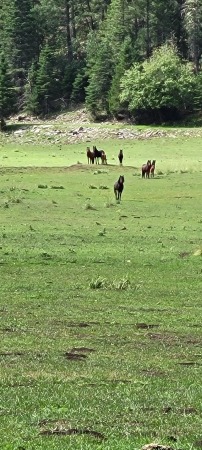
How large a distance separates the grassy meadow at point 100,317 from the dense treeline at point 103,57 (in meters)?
52.0

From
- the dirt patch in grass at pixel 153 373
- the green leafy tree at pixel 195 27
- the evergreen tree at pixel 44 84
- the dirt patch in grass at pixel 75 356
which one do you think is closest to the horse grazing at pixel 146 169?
the dirt patch in grass at pixel 75 356

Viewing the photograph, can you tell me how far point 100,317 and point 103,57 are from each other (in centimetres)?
9308

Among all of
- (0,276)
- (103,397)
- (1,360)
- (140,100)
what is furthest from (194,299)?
(140,100)

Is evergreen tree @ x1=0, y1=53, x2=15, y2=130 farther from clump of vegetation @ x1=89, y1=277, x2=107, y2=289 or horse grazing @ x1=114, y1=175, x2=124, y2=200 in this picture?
clump of vegetation @ x1=89, y1=277, x2=107, y2=289

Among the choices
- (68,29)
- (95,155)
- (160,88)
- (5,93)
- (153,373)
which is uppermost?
(68,29)

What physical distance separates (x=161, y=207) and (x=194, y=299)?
63.8 feet

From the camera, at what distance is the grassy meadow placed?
1022 cm

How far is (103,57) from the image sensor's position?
A: 356 feet

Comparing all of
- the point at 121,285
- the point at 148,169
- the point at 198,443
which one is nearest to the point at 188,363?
the point at 198,443

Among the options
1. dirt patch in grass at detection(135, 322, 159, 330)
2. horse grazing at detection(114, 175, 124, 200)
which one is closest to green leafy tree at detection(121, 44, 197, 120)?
horse grazing at detection(114, 175, 124, 200)

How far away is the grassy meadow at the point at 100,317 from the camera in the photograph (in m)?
10.2

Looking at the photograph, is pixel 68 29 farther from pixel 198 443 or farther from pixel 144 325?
pixel 198 443

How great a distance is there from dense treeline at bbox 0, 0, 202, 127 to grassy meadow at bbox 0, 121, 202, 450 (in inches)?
2046

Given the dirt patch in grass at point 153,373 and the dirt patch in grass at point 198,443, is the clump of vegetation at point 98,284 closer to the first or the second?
the dirt patch in grass at point 153,373
